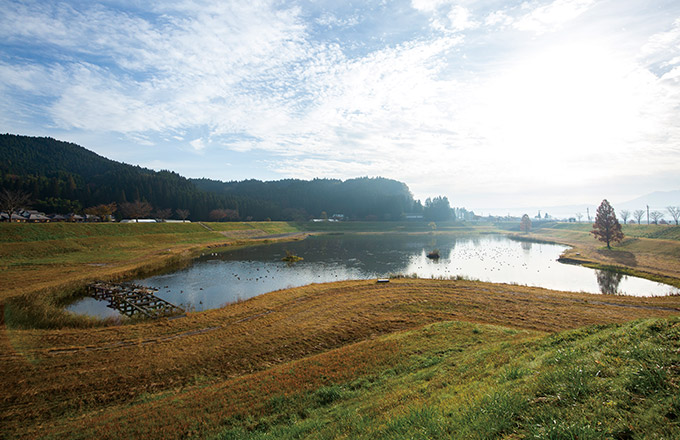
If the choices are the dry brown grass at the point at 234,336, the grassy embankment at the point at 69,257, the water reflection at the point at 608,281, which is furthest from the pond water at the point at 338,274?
the dry brown grass at the point at 234,336

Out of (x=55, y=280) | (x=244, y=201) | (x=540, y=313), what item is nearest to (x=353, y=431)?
(x=540, y=313)

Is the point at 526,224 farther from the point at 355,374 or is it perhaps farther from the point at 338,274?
the point at 355,374

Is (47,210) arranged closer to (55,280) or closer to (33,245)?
(33,245)

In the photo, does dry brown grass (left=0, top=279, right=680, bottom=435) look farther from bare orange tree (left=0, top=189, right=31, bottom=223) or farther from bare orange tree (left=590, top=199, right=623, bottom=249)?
bare orange tree (left=0, top=189, right=31, bottom=223)

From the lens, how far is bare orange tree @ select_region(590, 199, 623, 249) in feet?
215

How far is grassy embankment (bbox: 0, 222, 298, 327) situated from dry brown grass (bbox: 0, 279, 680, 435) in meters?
6.27

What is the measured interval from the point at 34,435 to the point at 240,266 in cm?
4272

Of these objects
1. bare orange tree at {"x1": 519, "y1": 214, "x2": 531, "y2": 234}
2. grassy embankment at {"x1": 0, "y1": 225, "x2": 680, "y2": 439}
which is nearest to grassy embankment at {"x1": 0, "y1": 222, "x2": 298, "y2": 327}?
grassy embankment at {"x1": 0, "y1": 225, "x2": 680, "y2": 439}

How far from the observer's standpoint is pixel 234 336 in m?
19.1

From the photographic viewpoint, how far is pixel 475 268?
53.1 metres

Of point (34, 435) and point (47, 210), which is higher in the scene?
point (47, 210)

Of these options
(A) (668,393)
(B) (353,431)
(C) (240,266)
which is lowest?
(C) (240,266)

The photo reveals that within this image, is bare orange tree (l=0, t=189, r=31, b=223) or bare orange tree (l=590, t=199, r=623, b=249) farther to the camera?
bare orange tree (l=0, t=189, r=31, b=223)

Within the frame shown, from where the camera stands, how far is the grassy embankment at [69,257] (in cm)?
2373
